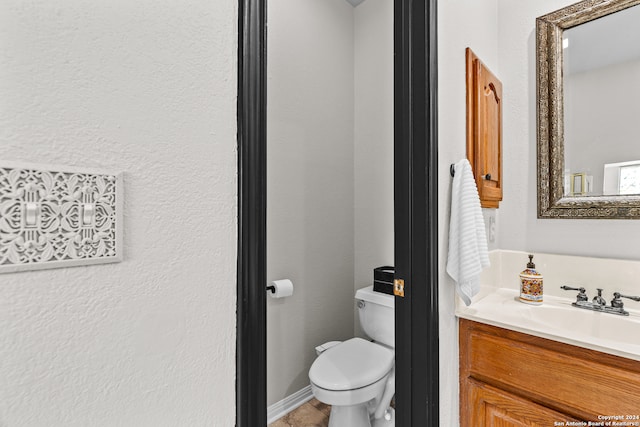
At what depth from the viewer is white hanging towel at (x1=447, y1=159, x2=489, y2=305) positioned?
1.20 meters

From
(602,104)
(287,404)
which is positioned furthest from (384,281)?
(602,104)

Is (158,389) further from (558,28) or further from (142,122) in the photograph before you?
(558,28)

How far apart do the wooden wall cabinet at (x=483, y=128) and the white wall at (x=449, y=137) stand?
45 millimetres

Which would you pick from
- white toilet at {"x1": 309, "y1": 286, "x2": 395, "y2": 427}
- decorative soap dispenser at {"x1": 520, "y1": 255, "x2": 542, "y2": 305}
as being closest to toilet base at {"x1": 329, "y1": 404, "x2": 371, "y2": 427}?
white toilet at {"x1": 309, "y1": 286, "x2": 395, "y2": 427}

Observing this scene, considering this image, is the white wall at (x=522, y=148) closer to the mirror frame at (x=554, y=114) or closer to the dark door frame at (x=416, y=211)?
the mirror frame at (x=554, y=114)

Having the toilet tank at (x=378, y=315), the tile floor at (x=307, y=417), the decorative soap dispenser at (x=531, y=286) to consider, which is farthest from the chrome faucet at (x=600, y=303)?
the tile floor at (x=307, y=417)

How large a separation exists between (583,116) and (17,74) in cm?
191

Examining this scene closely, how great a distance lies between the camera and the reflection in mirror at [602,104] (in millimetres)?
1353

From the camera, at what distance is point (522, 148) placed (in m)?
1.64

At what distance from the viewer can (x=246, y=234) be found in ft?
2.03

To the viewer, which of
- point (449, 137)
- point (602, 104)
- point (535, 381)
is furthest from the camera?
point (602, 104)

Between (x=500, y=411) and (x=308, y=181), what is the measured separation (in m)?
1.48

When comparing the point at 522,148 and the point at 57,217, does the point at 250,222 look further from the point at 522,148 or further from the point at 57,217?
the point at 522,148

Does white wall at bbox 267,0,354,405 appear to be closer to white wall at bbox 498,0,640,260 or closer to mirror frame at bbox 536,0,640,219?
white wall at bbox 498,0,640,260
